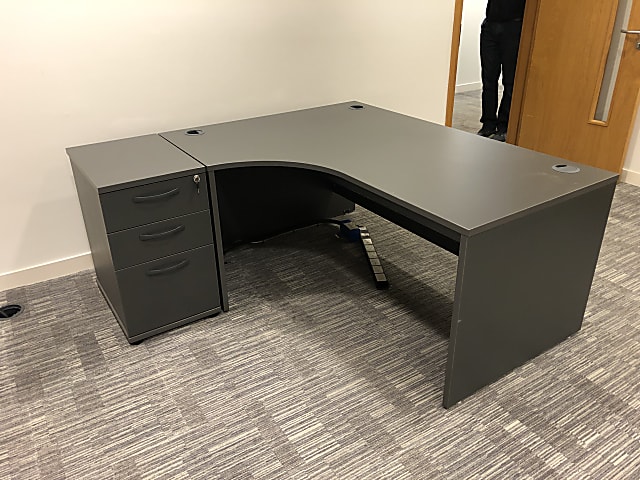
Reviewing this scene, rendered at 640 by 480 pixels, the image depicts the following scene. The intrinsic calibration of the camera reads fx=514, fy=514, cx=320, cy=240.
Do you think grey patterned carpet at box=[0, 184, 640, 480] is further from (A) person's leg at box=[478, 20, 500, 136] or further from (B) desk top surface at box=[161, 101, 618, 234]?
(A) person's leg at box=[478, 20, 500, 136]

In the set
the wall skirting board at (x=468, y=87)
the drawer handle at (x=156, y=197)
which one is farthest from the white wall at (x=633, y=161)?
the drawer handle at (x=156, y=197)

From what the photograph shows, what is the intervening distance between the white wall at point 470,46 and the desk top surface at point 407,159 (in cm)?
365

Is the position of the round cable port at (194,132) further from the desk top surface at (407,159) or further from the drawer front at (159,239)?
the drawer front at (159,239)

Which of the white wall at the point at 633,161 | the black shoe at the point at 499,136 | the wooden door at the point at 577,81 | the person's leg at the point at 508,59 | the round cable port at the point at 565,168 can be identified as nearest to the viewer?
the round cable port at the point at 565,168

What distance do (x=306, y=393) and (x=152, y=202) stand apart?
902mm

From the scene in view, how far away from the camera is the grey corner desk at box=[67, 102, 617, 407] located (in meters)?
1.60

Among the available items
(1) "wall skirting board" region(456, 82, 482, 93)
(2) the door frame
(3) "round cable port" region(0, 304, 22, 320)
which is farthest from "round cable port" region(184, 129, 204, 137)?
(1) "wall skirting board" region(456, 82, 482, 93)

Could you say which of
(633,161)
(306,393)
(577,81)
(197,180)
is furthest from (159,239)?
(633,161)

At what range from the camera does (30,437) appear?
167 centimetres

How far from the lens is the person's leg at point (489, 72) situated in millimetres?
4363

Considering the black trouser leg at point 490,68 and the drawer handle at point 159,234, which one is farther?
the black trouser leg at point 490,68

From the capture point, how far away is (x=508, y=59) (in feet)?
14.3

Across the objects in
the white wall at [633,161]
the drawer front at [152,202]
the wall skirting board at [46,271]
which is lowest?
the wall skirting board at [46,271]

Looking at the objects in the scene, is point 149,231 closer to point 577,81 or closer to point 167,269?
point 167,269
